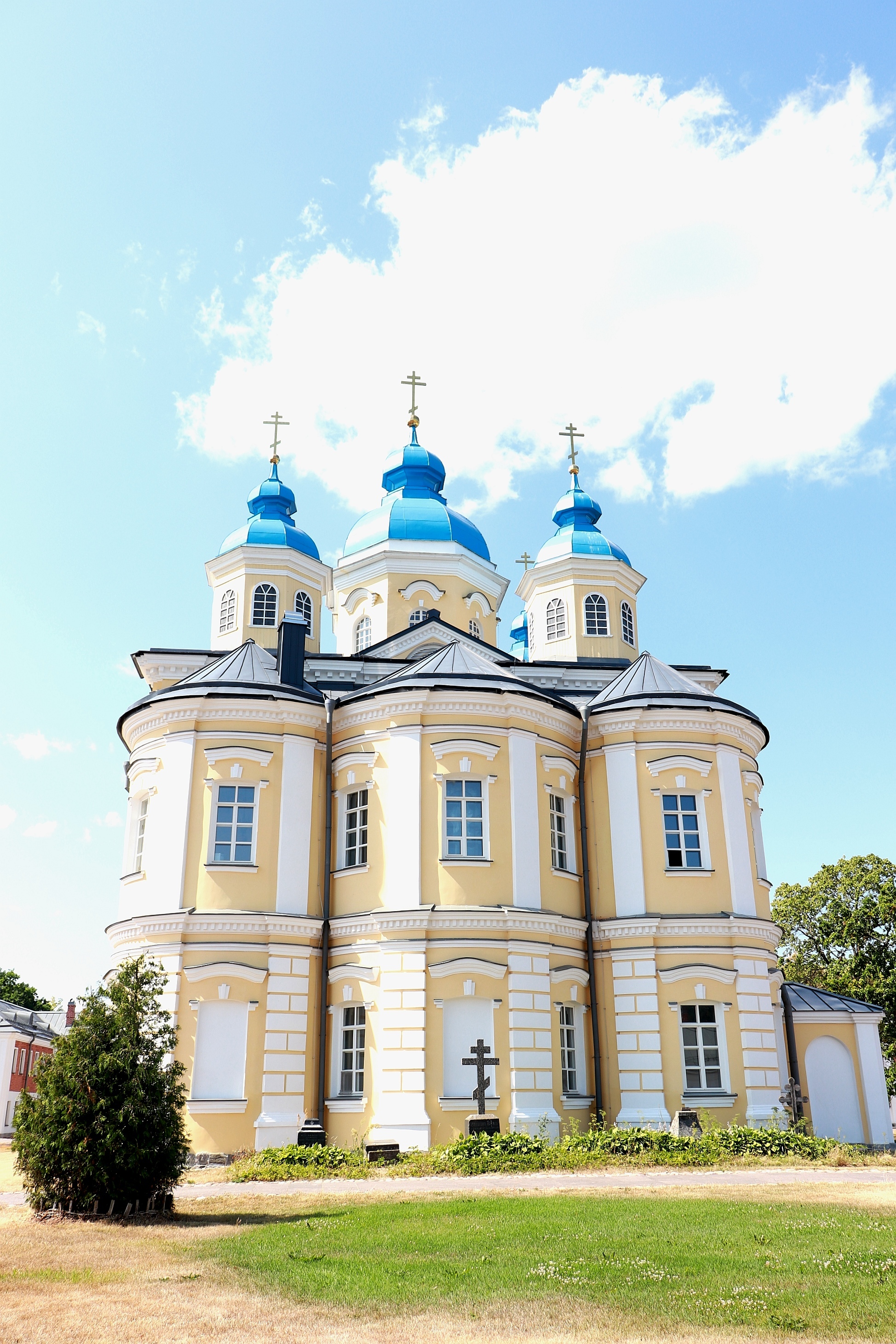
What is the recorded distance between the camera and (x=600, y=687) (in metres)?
32.7

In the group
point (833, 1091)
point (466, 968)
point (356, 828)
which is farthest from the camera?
point (833, 1091)

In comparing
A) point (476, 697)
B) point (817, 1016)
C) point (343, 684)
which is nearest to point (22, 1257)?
point (476, 697)

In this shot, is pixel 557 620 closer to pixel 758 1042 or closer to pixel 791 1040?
pixel 791 1040

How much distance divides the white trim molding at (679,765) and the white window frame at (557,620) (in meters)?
11.1

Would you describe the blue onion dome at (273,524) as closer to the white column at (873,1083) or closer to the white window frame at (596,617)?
the white window frame at (596,617)

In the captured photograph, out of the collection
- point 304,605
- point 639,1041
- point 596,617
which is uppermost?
point 304,605

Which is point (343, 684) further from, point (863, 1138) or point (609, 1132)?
point (863, 1138)

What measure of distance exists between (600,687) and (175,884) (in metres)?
14.3

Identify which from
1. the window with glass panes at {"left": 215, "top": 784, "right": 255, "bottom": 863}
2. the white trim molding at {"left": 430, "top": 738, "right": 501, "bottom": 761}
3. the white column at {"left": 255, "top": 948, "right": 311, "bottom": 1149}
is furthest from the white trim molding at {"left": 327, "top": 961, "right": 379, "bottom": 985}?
the white trim molding at {"left": 430, "top": 738, "right": 501, "bottom": 761}

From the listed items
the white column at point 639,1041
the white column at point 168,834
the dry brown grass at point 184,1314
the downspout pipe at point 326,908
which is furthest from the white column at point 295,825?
the dry brown grass at point 184,1314

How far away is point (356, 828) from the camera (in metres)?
24.3

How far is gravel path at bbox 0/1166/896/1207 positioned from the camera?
→ 15.4 m

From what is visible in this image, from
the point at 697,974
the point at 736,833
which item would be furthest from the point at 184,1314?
the point at 736,833

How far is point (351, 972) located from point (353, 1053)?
61.1 inches
